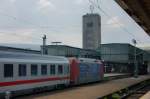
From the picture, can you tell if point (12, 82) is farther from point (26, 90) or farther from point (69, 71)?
point (69, 71)

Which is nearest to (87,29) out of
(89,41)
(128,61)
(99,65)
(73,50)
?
(89,41)

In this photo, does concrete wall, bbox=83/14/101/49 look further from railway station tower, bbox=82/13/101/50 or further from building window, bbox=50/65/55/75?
building window, bbox=50/65/55/75

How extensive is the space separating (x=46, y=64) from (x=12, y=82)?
6.42 meters

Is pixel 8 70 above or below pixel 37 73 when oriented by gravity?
above

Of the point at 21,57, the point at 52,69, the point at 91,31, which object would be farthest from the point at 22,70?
the point at 91,31

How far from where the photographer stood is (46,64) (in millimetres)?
29766

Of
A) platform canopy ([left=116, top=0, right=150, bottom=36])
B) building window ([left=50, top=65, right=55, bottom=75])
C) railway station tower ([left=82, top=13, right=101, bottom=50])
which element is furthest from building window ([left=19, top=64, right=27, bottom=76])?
railway station tower ([left=82, top=13, right=101, bottom=50])

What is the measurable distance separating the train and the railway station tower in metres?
140

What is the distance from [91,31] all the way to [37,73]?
161 metres

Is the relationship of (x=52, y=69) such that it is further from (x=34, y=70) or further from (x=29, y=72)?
(x=29, y=72)

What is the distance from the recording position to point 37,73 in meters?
27.9

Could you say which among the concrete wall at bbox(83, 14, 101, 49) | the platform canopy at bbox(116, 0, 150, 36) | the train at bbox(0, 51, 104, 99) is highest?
the concrete wall at bbox(83, 14, 101, 49)

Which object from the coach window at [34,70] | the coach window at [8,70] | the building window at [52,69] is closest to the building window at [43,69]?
the coach window at [34,70]

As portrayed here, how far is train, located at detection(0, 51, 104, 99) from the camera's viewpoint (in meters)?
23.0
